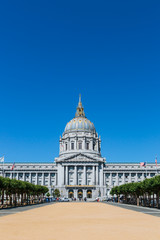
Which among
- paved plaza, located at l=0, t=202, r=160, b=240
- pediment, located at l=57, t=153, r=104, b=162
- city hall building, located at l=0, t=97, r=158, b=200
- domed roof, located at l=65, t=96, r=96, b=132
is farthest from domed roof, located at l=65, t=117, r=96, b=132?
paved plaza, located at l=0, t=202, r=160, b=240

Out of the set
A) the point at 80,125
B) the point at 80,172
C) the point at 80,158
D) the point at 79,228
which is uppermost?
the point at 80,125

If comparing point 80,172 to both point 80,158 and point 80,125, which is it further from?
point 80,125

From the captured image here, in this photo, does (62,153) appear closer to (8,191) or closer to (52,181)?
(52,181)

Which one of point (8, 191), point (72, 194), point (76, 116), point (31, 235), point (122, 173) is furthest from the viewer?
point (76, 116)

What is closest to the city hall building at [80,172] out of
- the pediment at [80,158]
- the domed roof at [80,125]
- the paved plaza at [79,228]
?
the pediment at [80,158]

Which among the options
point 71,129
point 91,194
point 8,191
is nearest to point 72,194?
point 91,194

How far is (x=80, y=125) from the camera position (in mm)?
182500

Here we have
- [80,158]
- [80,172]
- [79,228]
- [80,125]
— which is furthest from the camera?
[80,125]

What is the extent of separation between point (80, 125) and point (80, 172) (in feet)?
114

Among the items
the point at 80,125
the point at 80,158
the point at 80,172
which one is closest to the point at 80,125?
the point at 80,125

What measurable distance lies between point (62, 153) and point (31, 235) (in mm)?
158972

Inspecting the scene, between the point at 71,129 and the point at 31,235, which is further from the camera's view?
the point at 71,129

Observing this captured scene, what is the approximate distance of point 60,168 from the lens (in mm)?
158750

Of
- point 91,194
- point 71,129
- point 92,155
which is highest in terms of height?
point 71,129
